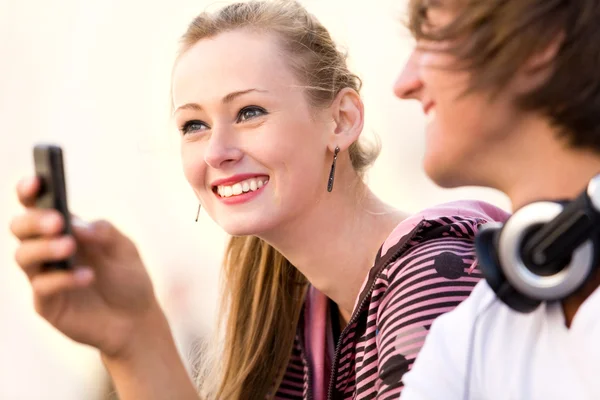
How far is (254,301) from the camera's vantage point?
1.94 meters

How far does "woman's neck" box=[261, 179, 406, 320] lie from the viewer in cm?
175

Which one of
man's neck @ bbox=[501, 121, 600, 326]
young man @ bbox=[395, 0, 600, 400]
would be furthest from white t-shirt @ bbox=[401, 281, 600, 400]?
man's neck @ bbox=[501, 121, 600, 326]

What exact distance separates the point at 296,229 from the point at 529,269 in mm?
1004

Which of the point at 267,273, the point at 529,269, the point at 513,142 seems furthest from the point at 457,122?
the point at 267,273

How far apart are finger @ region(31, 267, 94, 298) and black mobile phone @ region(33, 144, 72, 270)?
0.06ft

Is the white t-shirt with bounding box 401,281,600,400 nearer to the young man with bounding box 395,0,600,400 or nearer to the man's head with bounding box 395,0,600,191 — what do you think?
the young man with bounding box 395,0,600,400

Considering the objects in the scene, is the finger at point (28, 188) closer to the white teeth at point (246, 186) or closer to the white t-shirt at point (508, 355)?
the white t-shirt at point (508, 355)

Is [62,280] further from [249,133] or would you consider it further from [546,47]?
[249,133]

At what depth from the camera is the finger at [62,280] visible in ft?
2.96

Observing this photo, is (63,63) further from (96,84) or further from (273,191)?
(273,191)

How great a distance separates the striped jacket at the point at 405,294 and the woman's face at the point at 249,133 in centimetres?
32

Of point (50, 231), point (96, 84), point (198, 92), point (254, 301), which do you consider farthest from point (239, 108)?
point (96, 84)

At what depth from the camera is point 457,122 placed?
900 mm

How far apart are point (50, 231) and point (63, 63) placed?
2710mm
